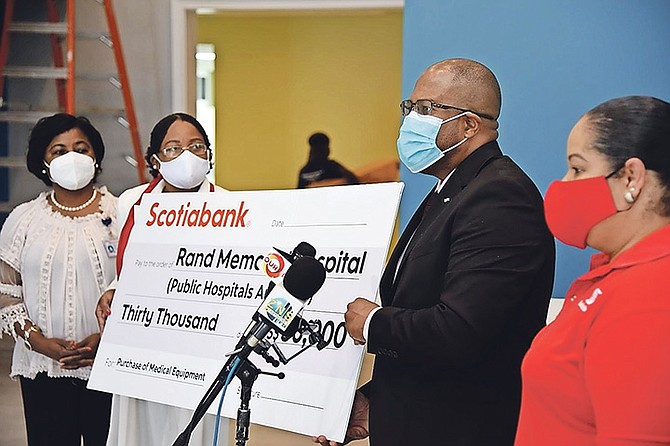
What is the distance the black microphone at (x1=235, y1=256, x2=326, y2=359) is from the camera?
1.67 metres

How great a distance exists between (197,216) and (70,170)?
726mm

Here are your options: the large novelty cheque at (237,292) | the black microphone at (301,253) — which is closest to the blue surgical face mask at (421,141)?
the large novelty cheque at (237,292)

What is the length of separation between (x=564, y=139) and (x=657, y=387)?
2.26 m

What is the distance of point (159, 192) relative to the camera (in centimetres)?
288

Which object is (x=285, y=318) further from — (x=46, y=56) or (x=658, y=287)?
(x=46, y=56)

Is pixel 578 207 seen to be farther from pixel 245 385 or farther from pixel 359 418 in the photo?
pixel 359 418

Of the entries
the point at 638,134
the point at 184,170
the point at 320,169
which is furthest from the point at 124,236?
the point at 320,169

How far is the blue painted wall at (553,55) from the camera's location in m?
3.27

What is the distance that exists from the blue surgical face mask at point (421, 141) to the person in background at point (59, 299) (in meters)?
1.48

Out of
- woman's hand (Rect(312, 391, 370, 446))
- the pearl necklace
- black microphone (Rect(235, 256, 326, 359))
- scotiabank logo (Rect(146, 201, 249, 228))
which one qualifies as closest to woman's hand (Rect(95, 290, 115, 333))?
scotiabank logo (Rect(146, 201, 249, 228))

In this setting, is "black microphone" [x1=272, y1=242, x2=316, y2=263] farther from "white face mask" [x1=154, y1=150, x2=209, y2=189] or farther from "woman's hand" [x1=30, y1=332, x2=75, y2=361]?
"woman's hand" [x1=30, y1=332, x2=75, y2=361]

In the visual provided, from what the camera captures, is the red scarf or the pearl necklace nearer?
the red scarf

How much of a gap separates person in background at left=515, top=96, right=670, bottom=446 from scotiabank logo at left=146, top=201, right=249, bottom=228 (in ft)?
3.87

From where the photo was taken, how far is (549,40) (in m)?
3.38
